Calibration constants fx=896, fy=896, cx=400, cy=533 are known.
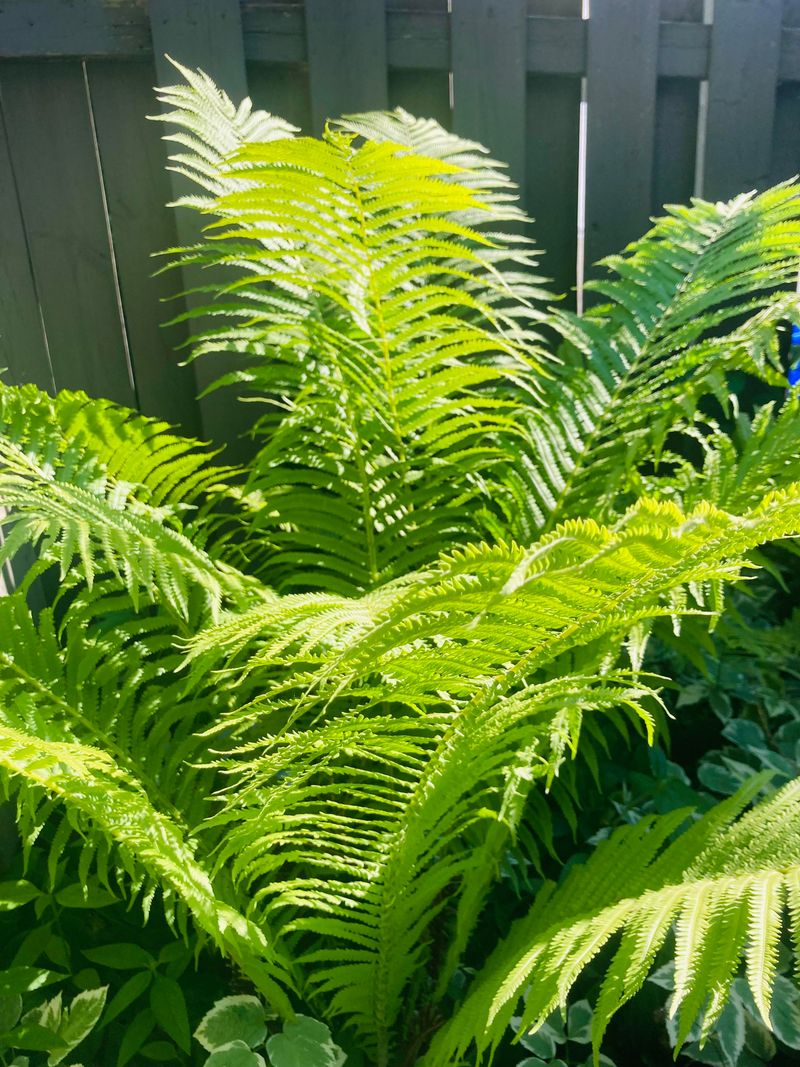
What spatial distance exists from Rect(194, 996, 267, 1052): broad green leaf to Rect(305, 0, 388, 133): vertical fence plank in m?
1.50

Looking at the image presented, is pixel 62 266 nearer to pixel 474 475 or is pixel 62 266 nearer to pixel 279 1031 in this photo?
pixel 474 475

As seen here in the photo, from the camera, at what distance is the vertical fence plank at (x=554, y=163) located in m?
1.82

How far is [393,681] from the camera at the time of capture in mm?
1029

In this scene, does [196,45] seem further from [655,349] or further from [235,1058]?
[235,1058]

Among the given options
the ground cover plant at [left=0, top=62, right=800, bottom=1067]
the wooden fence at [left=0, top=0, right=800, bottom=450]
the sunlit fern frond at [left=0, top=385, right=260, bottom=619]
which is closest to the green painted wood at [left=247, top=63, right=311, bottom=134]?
the wooden fence at [left=0, top=0, right=800, bottom=450]

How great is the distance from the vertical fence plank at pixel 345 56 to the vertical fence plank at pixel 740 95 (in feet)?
2.31

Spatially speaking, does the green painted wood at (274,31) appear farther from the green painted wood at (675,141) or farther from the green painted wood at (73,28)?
the green painted wood at (675,141)

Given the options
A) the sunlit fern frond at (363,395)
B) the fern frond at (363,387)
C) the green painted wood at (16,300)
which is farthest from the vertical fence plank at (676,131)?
the green painted wood at (16,300)

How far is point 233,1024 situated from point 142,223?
140 centimetres

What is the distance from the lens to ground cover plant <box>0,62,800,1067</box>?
803 millimetres

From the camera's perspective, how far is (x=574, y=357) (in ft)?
5.58

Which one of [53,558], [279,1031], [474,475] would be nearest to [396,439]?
[474,475]

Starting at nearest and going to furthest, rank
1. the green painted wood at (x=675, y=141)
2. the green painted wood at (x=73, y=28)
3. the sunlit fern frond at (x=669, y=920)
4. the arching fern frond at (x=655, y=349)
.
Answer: the sunlit fern frond at (x=669, y=920) < the arching fern frond at (x=655, y=349) < the green painted wood at (x=73, y=28) < the green painted wood at (x=675, y=141)

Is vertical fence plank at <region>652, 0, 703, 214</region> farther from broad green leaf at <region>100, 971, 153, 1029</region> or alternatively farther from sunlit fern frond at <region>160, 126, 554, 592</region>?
broad green leaf at <region>100, 971, 153, 1029</region>
